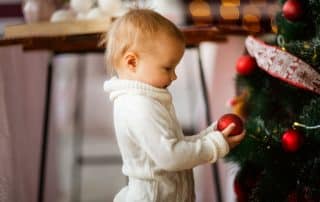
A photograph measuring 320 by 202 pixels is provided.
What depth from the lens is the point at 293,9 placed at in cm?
114

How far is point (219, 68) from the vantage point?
1.67 m

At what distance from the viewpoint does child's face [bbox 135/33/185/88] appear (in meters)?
0.89

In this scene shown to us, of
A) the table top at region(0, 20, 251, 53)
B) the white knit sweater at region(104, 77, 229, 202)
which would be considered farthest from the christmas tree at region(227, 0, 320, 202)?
the white knit sweater at region(104, 77, 229, 202)

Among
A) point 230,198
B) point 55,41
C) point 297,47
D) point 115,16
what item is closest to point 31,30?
point 55,41

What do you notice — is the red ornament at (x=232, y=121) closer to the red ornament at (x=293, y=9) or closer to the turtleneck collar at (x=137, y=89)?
the turtleneck collar at (x=137, y=89)

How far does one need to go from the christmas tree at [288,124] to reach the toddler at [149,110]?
0.22 m

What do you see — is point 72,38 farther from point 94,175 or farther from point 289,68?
point 94,175

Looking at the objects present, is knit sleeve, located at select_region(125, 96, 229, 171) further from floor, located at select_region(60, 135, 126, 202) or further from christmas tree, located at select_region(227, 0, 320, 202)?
floor, located at select_region(60, 135, 126, 202)

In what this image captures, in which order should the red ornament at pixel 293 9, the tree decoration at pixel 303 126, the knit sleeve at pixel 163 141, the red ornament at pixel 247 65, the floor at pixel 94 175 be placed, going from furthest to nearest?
the floor at pixel 94 175 < the red ornament at pixel 247 65 < the red ornament at pixel 293 9 < the tree decoration at pixel 303 126 < the knit sleeve at pixel 163 141

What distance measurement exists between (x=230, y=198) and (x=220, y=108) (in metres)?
0.29

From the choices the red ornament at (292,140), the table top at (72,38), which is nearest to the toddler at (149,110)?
the red ornament at (292,140)

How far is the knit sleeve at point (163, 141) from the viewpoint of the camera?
2.79ft

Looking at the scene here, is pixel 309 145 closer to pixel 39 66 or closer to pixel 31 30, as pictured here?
pixel 31 30

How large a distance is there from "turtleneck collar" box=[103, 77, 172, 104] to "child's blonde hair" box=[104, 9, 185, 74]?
1.7 inches
